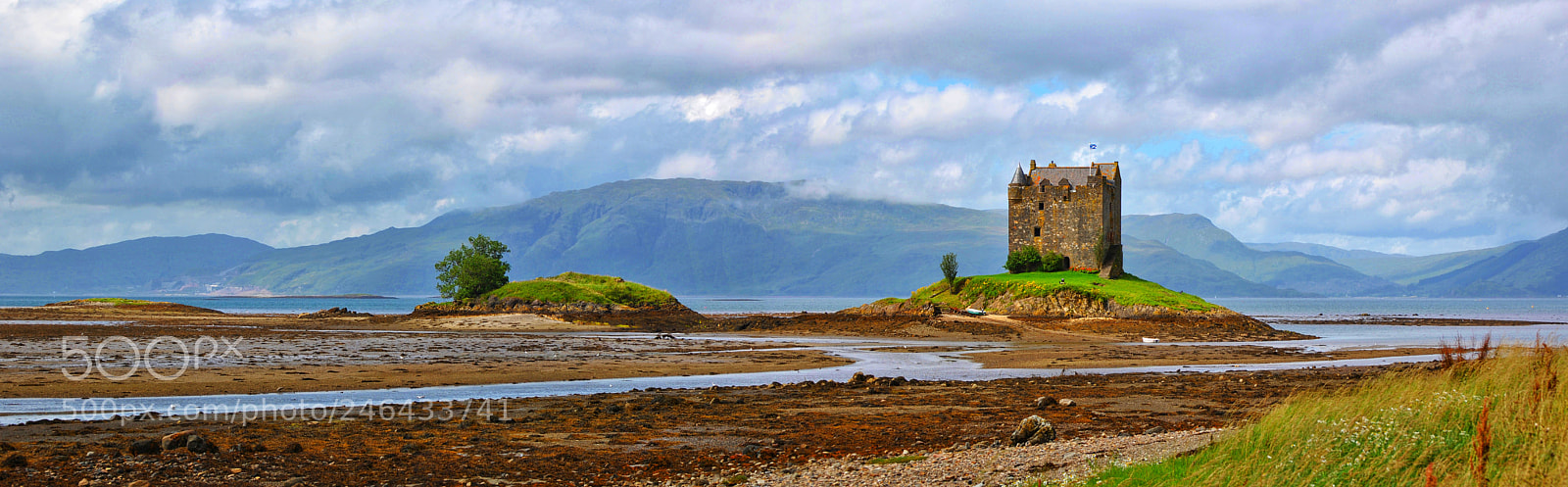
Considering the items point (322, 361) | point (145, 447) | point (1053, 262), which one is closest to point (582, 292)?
point (1053, 262)

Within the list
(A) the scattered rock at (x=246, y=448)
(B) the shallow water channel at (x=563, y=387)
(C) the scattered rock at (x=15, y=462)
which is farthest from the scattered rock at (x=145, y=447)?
(B) the shallow water channel at (x=563, y=387)

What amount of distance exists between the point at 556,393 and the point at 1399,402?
54.1 feet

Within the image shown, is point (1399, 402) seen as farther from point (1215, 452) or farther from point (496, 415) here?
point (496, 415)

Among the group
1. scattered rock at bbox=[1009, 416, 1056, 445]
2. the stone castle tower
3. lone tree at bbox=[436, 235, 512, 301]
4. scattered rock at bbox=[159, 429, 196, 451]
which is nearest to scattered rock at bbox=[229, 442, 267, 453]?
scattered rock at bbox=[159, 429, 196, 451]

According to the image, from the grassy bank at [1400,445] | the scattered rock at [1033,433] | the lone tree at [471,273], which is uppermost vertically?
the lone tree at [471,273]

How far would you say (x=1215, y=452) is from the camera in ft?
35.6

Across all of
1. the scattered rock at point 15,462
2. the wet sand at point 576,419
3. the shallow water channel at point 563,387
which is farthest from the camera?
the shallow water channel at point 563,387

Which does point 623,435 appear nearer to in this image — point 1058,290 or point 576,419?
point 576,419

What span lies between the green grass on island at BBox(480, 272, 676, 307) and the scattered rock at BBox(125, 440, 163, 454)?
78952 mm

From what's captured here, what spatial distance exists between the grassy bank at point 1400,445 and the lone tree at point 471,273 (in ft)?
290

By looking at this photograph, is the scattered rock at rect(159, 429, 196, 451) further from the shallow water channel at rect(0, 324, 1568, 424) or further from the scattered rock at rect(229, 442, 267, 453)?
the shallow water channel at rect(0, 324, 1568, 424)

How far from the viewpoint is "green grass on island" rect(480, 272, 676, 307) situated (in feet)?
304

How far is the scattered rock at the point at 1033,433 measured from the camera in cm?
1474

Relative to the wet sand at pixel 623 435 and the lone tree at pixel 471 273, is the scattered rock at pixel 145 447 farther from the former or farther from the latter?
the lone tree at pixel 471 273
